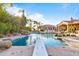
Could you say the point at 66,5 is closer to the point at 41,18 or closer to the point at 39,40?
the point at 41,18

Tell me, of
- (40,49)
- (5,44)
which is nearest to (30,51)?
(40,49)

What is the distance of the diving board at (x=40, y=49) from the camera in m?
2.24

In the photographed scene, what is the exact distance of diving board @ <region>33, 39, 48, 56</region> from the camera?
7.36 feet

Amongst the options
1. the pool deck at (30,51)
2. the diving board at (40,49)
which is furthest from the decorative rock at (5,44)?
the diving board at (40,49)

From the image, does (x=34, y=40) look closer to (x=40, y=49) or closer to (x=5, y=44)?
(x=40, y=49)

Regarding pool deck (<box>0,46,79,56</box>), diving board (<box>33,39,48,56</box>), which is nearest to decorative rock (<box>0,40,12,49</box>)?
pool deck (<box>0,46,79,56</box>)

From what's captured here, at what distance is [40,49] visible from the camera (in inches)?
89.4

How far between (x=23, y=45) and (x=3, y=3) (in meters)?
0.51

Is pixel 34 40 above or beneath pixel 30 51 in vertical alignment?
above

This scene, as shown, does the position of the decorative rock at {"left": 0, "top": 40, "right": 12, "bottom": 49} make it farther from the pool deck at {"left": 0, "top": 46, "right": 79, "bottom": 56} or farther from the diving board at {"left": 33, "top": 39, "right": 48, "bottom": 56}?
the diving board at {"left": 33, "top": 39, "right": 48, "bottom": 56}

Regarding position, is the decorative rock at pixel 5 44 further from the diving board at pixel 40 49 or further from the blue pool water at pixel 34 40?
the diving board at pixel 40 49

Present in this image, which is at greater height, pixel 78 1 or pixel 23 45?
pixel 78 1

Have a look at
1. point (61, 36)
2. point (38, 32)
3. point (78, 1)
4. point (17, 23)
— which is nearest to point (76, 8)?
point (78, 1)

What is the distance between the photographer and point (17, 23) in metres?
2.32
